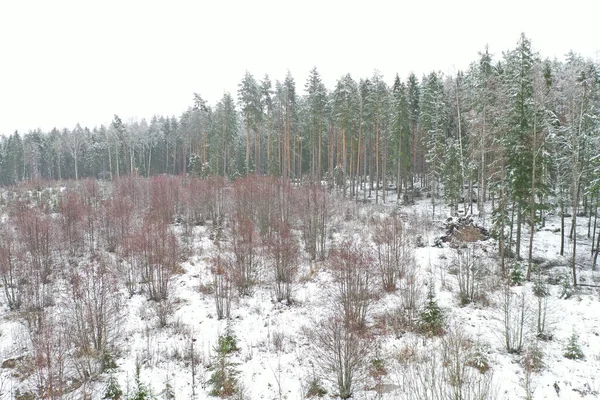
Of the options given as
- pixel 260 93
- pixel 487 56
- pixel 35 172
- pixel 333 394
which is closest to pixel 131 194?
pixel 260 93

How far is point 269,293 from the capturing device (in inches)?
737

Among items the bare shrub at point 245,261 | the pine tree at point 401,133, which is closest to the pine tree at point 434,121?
the pine tree at point 401,133

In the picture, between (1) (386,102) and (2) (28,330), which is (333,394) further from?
(1) (386,102)

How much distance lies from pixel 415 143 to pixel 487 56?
1461cm

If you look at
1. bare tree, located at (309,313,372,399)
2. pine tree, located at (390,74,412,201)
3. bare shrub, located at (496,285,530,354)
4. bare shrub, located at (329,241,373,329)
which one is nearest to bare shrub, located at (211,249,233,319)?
bare shrub, located at (329,241,373,329)

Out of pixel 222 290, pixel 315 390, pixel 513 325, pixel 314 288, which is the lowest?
pixel 315 390

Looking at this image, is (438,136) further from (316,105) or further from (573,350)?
(573,350)

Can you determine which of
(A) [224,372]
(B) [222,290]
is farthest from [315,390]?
(B) [222,290]

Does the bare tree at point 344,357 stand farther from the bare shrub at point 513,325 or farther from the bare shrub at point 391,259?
the bare shrub at point 391,259

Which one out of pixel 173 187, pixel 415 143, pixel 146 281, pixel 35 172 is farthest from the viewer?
pixel 35 172

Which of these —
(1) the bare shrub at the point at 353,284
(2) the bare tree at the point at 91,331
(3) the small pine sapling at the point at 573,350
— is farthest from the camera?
(1) the bare shrub at the point at 353,284

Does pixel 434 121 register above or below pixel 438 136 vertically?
above

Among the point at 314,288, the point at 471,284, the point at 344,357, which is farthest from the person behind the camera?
the point at 314,288

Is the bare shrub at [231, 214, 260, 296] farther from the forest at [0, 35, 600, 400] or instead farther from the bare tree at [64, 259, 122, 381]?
the bare tree at [64, 259, 122, 381]
